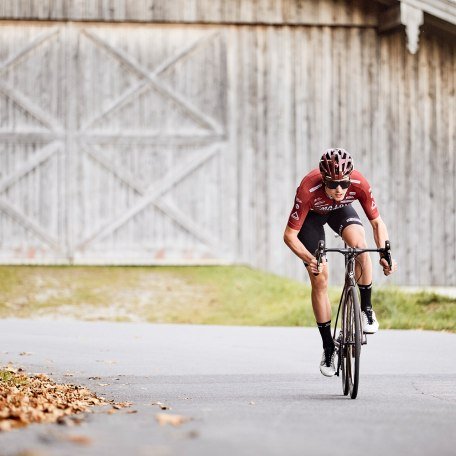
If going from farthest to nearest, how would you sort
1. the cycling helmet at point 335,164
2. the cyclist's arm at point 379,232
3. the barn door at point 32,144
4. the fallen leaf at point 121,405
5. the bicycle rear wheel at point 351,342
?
the barn door at point 32,144
the cyclist's arm at point 379,232
the cycling helmet at point 335,164
the bicycle rear wheel at point 351,342
the fallen leaf at point 121,405

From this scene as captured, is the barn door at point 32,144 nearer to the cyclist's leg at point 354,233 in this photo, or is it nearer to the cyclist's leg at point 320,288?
the cyclist's leg at point 320,288

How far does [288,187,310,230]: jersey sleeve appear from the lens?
372 inches

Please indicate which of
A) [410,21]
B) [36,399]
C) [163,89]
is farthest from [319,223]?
[163,89]

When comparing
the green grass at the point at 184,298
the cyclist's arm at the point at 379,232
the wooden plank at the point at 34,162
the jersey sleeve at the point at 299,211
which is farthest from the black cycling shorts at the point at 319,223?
the wooden plank at the point at 34,162

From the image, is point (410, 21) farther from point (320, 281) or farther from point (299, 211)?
point (299, 211)

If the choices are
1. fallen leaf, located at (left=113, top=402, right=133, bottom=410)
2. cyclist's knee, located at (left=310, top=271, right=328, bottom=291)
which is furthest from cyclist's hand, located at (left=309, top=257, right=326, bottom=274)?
fallen leaf, located at (left=113, top=402, right=133, bottom=410)

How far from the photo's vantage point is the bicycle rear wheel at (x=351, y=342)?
904 centimetres

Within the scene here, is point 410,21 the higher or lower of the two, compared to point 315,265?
higher

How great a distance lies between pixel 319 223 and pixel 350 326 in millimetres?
974

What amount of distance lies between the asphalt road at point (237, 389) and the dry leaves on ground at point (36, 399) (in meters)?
0.20

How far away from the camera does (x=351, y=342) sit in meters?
9.23

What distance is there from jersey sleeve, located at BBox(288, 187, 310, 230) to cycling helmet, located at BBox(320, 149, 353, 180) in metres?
0.32

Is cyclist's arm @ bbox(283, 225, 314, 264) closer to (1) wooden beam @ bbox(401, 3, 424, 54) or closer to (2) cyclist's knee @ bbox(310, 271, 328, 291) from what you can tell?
(2) cyclist's knee @ bbox(310, 271, 328, 291)

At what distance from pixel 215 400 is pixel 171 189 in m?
12.3
